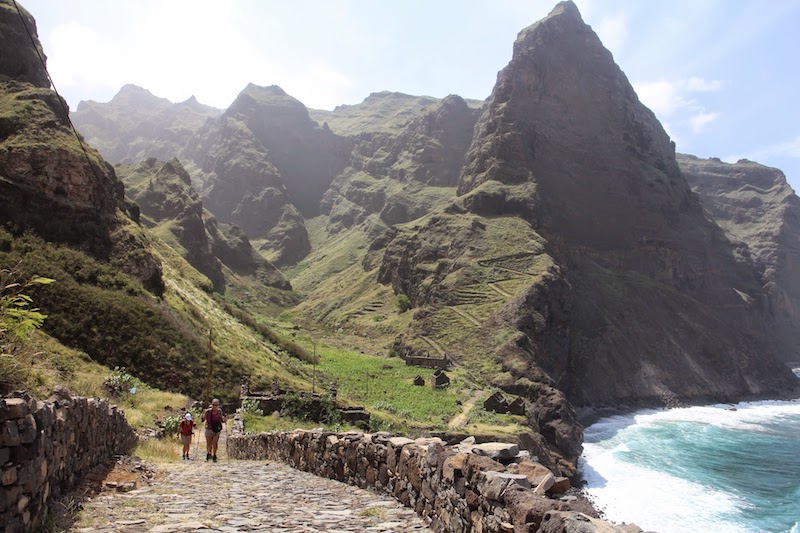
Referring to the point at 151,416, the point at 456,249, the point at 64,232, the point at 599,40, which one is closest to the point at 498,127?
the point at 456,249

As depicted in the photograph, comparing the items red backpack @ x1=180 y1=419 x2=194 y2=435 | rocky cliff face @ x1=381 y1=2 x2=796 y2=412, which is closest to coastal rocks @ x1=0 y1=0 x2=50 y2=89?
red backpack @ x1=180 y1=419 x2=194 y2=435

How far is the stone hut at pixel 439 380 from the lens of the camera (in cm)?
6656

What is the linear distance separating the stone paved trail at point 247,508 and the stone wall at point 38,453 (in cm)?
64

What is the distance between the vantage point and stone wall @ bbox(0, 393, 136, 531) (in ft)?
18.1

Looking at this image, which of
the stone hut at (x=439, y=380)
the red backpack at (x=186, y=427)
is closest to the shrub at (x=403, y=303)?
the stone hut at (x=439, y=380)

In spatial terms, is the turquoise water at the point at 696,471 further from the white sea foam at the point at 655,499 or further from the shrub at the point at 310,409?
the shrub at the point at 310,409

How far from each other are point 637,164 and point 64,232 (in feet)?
526

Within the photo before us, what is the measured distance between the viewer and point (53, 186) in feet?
133

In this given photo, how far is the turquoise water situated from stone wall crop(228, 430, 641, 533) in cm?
3869

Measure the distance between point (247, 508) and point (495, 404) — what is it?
5370cm

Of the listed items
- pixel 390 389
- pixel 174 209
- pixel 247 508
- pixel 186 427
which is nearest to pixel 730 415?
pixel 390 389

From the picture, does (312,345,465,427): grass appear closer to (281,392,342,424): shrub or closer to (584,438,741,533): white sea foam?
(281,392,342,424): shrub

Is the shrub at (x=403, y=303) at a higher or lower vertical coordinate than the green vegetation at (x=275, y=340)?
higher

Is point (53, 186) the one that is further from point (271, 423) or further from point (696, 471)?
point (696, 471)
